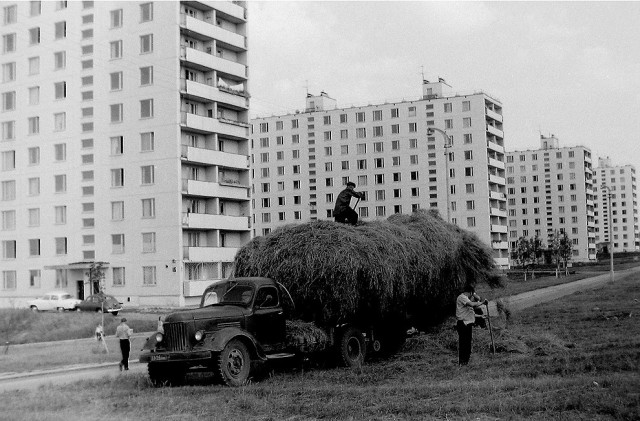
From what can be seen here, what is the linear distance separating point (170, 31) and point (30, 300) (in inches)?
966

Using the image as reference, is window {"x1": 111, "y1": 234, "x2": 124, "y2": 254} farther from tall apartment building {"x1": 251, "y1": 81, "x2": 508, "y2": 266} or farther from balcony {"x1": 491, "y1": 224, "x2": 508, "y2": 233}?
balcony {"x1": 491, "y1": 224, "x2": 508, "y2": 233}

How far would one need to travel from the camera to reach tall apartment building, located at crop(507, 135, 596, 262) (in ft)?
487

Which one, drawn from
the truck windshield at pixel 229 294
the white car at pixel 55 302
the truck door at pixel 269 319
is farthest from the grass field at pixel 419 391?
the white car at pixel 55 302

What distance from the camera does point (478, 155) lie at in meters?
102

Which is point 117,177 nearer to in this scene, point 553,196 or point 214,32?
point 214,32

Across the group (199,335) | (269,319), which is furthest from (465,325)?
(199,335)

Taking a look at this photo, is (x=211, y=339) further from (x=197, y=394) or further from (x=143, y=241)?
(x=143, y=241)

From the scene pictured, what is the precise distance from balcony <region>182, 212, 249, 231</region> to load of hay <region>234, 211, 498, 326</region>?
42841mm

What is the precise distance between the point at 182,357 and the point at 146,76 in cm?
5042

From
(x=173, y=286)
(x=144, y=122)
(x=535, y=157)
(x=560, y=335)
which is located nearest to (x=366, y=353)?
(x=560, y=335)

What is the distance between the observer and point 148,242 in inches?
2383

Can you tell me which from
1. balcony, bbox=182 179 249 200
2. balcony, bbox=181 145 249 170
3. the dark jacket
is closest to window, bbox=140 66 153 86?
balcony, bbox=181 145 249 170

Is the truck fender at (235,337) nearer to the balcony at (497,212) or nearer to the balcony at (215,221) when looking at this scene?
the balcony at (215,221)

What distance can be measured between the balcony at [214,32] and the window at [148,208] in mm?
14483
